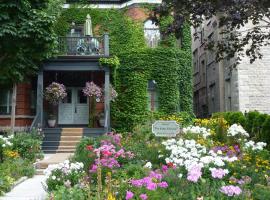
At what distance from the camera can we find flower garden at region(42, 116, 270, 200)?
17.9 ft

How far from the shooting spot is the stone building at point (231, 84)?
74.0 ft

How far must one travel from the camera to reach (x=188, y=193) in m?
5.56

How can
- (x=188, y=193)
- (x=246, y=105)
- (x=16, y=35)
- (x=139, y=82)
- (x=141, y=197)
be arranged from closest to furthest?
(x=141, y=197) → (x=188, y=193) → (x=16, y=35) → (x=139, y=82) → (x=246, y=105)

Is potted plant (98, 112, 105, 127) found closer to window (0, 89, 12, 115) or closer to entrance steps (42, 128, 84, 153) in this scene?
entrance steps (42, 128, 84, 153)

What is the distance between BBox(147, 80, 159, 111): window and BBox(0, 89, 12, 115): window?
7.60m

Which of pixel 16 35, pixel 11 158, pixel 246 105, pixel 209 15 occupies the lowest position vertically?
pixel 11 158

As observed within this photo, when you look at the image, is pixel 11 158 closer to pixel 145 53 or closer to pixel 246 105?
pixel 145 53

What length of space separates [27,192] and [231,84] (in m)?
17.6

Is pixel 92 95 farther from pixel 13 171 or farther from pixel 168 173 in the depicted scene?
pixel 168 173

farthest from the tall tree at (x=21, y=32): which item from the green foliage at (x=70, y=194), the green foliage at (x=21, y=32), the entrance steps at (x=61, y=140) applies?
the green foliage at (x=70, y=194)

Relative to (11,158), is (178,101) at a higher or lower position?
higher

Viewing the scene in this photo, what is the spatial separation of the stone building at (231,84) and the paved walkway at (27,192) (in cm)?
1037

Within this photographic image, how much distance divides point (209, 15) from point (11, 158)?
811cm

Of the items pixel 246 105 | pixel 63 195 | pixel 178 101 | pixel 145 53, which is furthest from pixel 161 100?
pixel 63 195
